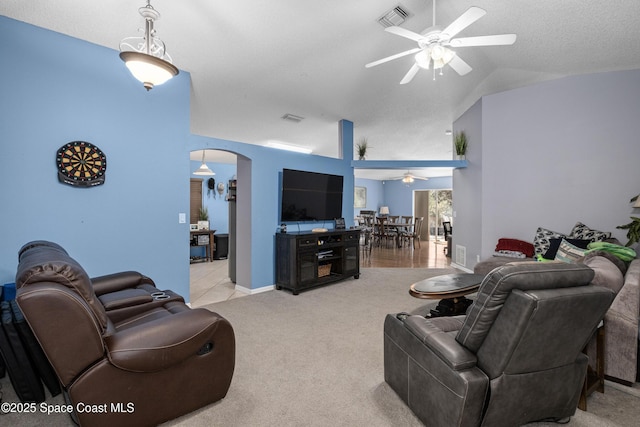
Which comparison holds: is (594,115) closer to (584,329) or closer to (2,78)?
(584,329)

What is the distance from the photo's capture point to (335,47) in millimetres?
3479

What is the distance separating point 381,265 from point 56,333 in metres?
5.80

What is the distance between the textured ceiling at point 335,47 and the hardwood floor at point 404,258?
3261mm

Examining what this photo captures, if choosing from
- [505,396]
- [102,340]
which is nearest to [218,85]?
[102,340]

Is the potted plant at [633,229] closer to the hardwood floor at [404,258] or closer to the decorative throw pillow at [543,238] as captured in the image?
the decorative throw pillow at [543,238]

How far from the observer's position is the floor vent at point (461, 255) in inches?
221

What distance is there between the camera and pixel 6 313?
1967 mm

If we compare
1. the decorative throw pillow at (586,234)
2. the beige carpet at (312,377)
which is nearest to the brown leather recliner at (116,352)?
the beige carpet at (312,377)

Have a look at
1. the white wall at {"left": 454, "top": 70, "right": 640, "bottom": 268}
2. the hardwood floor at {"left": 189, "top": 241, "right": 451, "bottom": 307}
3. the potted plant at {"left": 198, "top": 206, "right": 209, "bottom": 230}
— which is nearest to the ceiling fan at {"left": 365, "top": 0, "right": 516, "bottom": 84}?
the white wall at {"left": 454, "top": 70, "right": 640, "bottom": 268}

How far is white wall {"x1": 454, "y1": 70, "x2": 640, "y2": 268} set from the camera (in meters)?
3.88

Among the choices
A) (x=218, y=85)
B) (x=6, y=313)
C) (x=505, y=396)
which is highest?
(x=218, y=85)

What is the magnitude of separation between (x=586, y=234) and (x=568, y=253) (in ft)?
2.38

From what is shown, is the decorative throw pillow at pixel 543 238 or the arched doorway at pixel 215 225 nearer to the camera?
the decorative throw pillow at pixel 543 238

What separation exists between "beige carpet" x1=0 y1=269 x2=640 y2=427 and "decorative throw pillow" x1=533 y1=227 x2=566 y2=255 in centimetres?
205
